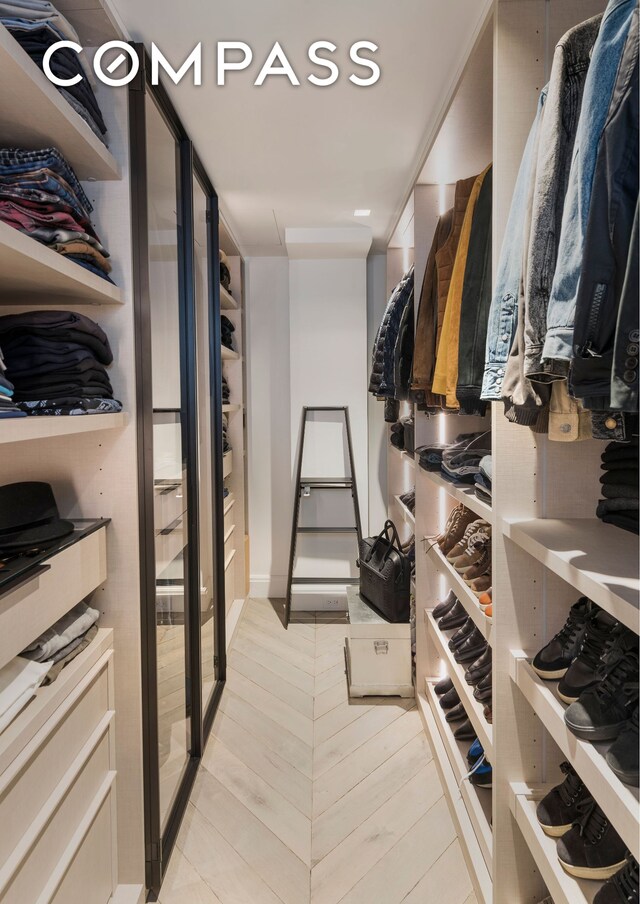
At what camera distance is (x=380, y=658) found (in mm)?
2604

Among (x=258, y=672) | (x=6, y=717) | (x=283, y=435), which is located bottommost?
(x=258, y=672)

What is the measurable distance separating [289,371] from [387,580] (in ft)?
5.61

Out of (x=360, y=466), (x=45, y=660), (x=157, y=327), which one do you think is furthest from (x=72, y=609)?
(x=360, y=466)

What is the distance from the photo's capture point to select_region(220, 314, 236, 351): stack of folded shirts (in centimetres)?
323

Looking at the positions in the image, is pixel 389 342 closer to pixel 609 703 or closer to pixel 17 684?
pixel 609 703

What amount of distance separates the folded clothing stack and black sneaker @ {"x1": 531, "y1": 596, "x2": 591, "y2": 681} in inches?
58.5

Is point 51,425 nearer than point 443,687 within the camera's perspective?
Yes

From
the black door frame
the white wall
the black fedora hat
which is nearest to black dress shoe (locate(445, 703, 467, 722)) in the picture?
the black door frame

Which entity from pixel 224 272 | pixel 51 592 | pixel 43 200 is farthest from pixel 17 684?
pixel 224 272

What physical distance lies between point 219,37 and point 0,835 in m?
1.81

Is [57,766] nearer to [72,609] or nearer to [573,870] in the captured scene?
[72,609]

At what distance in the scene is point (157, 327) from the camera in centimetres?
177

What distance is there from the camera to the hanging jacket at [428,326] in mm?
1977

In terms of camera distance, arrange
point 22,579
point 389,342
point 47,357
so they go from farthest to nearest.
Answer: point 389,342
point 47,357
point 22,579
